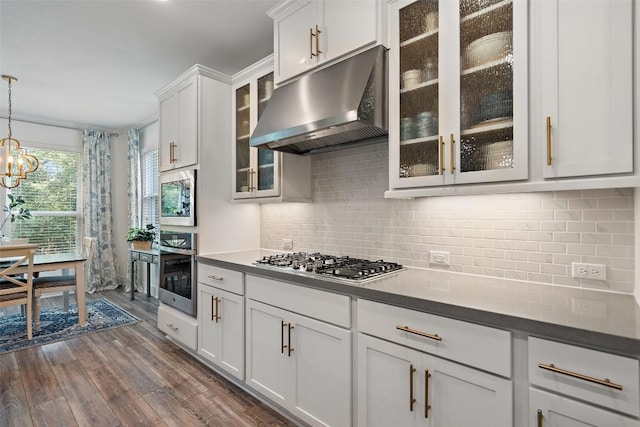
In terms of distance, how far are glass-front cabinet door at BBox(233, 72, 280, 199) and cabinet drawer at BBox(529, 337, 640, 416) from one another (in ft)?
6.27

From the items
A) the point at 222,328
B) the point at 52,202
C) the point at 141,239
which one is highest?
the point at 52,202

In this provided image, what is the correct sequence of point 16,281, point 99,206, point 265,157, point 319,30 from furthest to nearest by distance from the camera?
point 99,206, point 16,281, point 265,157, point 319,30

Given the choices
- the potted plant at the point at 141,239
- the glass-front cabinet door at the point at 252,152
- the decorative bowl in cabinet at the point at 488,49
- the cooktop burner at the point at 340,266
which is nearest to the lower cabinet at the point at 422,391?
the cooktop burner at the point at 340,266

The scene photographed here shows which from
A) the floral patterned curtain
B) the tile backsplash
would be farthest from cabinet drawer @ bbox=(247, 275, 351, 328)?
the floral patterned curtain

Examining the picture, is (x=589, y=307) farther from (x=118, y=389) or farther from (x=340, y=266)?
(x=118, y=389)

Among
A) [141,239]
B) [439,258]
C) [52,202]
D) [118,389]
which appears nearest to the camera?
[439,258]

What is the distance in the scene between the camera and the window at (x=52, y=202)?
5.02 meters

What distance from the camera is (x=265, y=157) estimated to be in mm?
2654

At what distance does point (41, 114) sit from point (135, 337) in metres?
3.81

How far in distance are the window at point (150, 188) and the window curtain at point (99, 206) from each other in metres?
0.69

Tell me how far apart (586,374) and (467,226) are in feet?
3.11

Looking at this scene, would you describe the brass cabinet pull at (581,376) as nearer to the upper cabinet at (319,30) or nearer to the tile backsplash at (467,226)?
the tile backsplash at (467,226)

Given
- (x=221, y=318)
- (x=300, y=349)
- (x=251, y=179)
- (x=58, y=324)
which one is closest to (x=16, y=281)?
(x=58, y=324)

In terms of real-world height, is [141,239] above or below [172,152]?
below
